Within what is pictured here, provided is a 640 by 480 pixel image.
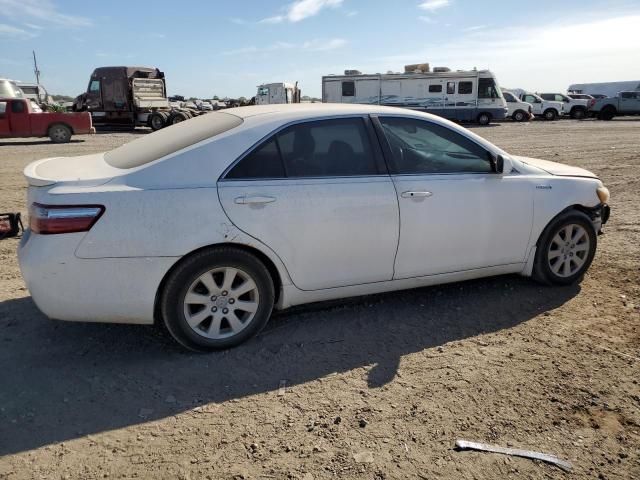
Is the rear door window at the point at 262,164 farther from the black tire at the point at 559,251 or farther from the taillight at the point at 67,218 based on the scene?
the black tire at the point at 559,251

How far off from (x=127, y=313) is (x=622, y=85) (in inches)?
2351

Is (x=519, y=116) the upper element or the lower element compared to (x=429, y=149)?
lower

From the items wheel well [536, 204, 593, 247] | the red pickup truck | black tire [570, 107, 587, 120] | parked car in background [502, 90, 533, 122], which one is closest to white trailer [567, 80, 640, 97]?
black tire [570, 107, 587, 120]

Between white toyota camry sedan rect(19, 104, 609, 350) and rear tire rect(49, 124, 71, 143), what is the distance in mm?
16510

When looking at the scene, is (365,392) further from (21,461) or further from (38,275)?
(38,275)

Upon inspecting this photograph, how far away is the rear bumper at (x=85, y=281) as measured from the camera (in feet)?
10.3

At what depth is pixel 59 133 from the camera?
1859cm

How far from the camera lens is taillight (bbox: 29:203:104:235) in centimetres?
312

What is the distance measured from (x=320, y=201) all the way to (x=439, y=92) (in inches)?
1111

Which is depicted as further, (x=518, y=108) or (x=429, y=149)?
(x=518, y=108)

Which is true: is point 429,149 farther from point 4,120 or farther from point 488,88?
point 488,88

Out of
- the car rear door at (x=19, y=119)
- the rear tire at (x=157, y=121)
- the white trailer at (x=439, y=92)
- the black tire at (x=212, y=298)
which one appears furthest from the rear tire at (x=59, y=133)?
the black tire at (x=212, y=298)

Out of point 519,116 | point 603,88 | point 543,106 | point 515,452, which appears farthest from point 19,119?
point 603,88

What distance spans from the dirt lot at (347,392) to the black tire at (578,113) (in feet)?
115
